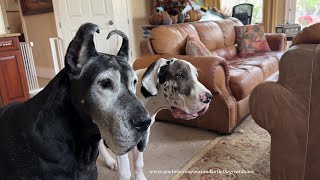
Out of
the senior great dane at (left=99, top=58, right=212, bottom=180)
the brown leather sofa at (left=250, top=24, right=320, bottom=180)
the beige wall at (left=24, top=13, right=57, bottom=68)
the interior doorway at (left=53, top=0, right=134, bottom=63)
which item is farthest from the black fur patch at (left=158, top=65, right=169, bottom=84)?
the beige wall at (left=24, top=13, right=57, bottom=68)

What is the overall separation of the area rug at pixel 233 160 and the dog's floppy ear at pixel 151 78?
65cm

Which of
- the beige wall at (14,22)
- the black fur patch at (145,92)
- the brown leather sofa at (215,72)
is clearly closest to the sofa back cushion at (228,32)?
the brown leather sofa at (215,72)

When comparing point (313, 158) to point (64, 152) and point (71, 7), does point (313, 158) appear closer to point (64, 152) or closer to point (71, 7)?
point (64, 152)

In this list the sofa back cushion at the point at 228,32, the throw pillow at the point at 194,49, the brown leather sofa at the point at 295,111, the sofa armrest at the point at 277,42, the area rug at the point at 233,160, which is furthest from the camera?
the sofa armrest at the point at 277,42

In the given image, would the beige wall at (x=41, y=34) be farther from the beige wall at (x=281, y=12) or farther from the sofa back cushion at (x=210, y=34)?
the beige wall at (x=281, y=12)

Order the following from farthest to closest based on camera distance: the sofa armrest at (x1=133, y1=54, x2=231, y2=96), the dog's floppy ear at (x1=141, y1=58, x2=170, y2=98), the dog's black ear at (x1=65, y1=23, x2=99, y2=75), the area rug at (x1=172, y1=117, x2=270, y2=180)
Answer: the sofa armrest at (x1=133, y1=54, x2=231, y2=96), the area rug at (x1=172, y1=117, x2=270, y2=180), the dog's floppy ear at (x1=141, y1=58, x2=170, y2=98), the dog's black ear at (x1=65, y1=23, x2=99, y2=75)

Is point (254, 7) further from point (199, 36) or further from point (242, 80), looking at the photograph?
point (242, 80)

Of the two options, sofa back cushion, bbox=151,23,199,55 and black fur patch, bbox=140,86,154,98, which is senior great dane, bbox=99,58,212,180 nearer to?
black fur patch, bbox=140,86,154,98

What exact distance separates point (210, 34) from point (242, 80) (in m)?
1.16

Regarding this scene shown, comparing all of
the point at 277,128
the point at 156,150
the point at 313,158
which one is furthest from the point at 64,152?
the point at 156,150

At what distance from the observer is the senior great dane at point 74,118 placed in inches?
30.9

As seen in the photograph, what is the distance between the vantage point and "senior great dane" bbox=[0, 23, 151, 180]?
78cm

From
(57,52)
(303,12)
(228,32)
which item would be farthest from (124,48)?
(303,12)

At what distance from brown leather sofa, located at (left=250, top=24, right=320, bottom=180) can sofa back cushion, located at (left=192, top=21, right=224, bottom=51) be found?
193 cm
